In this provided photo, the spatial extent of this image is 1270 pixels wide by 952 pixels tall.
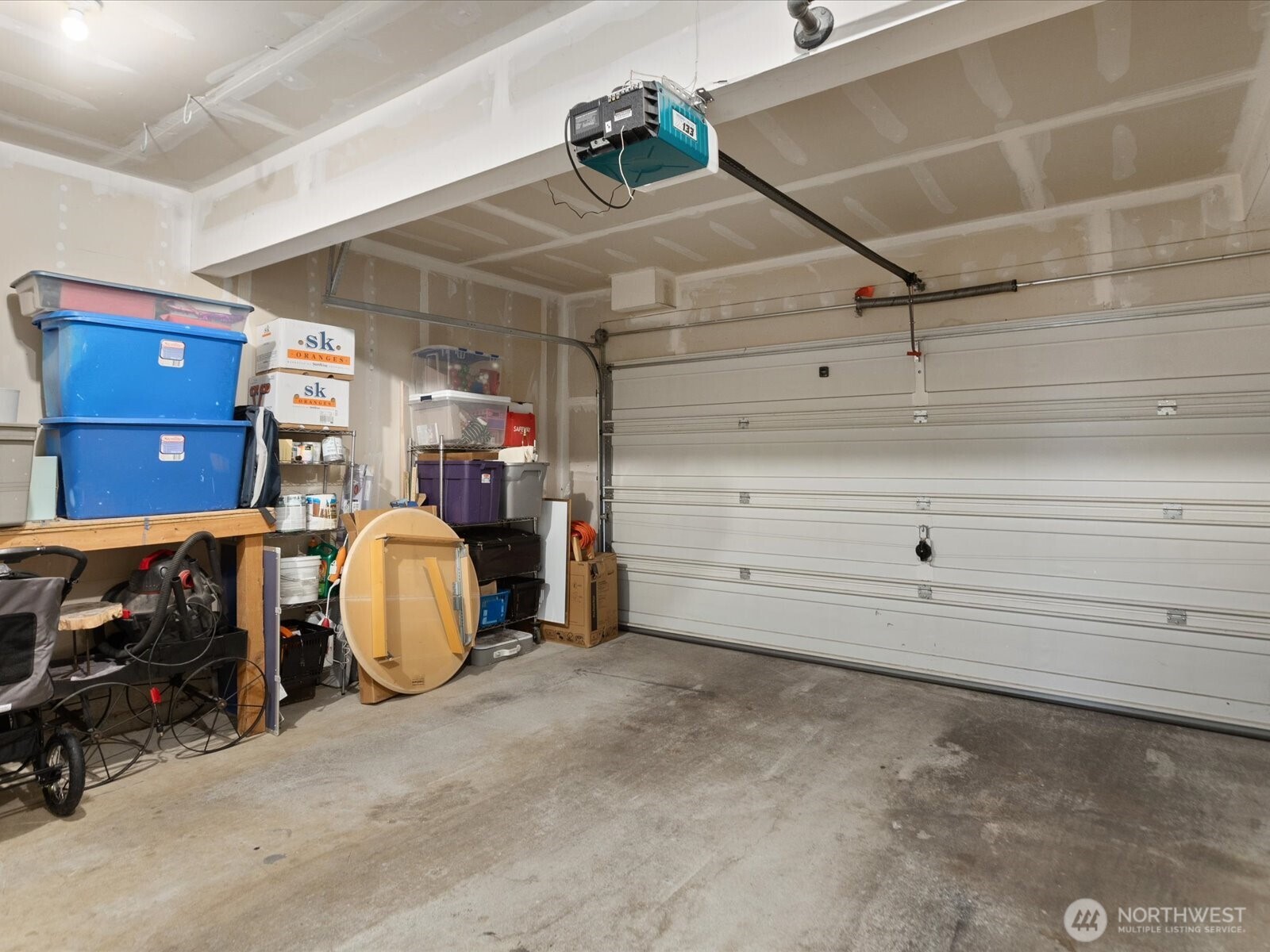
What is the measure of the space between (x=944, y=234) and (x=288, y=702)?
498cm

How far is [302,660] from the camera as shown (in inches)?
158

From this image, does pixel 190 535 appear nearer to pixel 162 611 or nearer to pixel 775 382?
pixel 162 611

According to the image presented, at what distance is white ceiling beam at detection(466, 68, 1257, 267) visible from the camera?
2844 millimetres

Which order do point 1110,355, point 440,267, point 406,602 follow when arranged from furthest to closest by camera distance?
point 440,267 < point 406,602 < point 1110,355

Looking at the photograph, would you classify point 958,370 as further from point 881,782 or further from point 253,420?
point 253,420

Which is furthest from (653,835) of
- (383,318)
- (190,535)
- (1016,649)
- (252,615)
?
(383,318)

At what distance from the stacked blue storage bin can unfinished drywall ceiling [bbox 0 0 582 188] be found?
3.01 feet

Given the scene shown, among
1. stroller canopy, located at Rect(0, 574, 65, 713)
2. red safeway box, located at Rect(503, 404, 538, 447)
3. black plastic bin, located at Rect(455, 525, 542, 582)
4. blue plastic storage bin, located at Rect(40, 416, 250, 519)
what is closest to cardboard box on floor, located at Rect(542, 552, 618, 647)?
black plastic bin, located at Rect(455, 525, 542, 582)

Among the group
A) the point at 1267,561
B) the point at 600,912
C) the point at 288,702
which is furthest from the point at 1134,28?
the point at 288,702

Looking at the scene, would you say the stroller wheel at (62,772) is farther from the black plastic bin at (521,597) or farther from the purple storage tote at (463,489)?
the black plastic bin at (521,597)

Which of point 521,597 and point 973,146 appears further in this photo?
point 521,597

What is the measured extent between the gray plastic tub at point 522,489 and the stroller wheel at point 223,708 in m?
2.06

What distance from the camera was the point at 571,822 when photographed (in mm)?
2711

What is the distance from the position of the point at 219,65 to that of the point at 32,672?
2.39 metres
